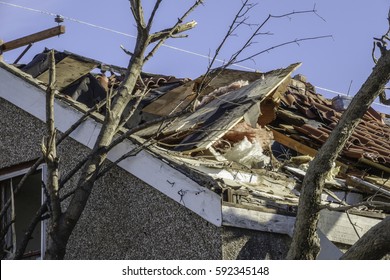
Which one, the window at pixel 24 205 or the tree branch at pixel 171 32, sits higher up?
the tree branch at pixel 171 32

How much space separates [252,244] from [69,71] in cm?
470

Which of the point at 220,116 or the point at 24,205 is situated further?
the point at 220,116

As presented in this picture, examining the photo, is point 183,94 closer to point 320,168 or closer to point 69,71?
point 69,71

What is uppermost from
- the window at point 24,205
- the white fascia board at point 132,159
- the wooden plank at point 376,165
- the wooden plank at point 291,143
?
the white fascia board at point 132,159

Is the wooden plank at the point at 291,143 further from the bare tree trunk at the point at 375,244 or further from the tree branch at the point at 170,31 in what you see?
the bare tree trunk at the point at 375,244

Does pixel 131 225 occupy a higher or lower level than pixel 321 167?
lower

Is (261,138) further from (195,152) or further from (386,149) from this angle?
(386,149)

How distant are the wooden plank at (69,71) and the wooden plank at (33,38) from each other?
1.44 ft

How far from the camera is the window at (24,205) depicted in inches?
386

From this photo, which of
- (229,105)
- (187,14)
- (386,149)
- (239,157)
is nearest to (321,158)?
(187,14)

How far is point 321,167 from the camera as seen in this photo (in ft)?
24.4

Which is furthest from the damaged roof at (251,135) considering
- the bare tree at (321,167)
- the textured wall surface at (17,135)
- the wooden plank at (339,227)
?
the bare tree at (321,167)

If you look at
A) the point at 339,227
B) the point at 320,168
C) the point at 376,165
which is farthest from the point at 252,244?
the point at 376,165
